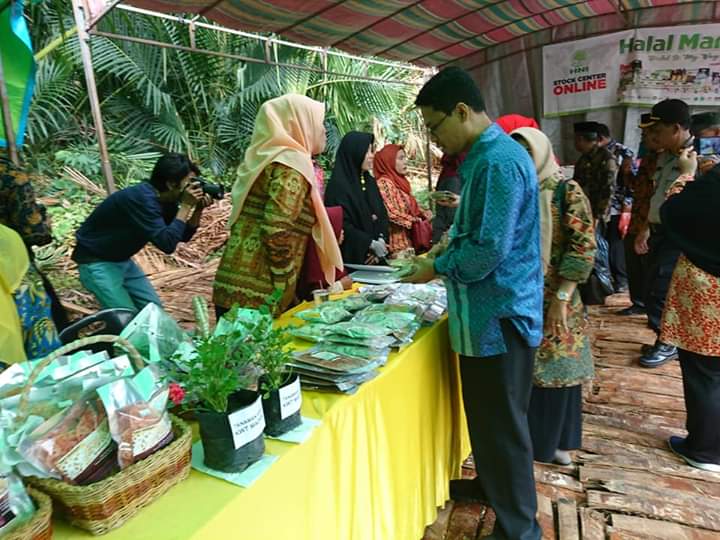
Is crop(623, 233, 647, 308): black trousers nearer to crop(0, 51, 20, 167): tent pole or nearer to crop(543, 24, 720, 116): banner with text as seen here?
crop(543, 24, 720, 116): banner with text

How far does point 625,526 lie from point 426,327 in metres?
1.06

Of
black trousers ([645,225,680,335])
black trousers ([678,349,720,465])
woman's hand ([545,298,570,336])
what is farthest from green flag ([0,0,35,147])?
black trousers ([645,225,680,335])

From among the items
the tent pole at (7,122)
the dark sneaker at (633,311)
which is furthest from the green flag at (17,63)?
the dark sneaker at (633,311)

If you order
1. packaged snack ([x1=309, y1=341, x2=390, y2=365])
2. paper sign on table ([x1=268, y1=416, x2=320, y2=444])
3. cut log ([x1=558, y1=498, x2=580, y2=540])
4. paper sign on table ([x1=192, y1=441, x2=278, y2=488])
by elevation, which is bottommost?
cut log ([x1=558, y1=498, x2=580, y2=540])

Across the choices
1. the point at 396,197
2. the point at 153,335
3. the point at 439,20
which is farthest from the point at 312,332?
the point at 439,20

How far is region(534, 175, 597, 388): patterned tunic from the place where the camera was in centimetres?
179

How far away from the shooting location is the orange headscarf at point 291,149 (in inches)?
72.7

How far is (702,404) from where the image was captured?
2.08 m

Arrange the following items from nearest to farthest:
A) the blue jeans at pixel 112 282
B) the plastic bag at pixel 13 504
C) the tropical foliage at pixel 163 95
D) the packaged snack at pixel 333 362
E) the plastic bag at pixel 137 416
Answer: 1. the plastic bag at pixel 13 504
2. the plastic bag at pixel 137 416
3. the packaged snack at pixel 333 362
4. the blue jeans at pixel 112 282
5. the tropical foliage at pixel 163 95

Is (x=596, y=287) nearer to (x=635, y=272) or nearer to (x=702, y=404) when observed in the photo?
(x=702, y=404)

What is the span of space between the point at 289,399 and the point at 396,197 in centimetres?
235

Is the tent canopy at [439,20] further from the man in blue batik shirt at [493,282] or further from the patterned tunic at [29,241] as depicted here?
the man in blue batik shirt at [493,282]

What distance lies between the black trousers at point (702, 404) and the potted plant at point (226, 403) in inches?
78.0

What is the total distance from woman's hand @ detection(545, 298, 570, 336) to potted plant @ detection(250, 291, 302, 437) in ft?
3.97
